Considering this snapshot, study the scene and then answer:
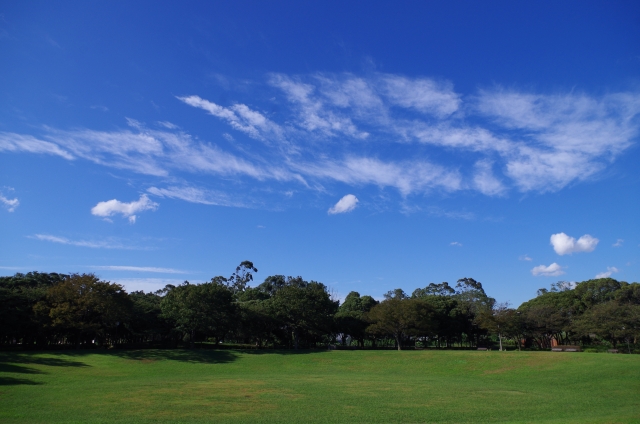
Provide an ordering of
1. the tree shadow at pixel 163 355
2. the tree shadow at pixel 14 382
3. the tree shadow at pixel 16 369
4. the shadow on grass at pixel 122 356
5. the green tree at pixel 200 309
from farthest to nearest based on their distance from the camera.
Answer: the green tree at pixel 200 309 → the tree shadow at pixel 163 355 → the shadow on grass at pixel 122 356 → the tree shadow at pixel 16 369 → the tree shadow at pixel 14 382

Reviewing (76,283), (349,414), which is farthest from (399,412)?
(76,283)

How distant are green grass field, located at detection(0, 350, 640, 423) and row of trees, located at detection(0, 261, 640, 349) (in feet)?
25.3

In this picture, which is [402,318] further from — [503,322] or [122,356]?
[122,356]

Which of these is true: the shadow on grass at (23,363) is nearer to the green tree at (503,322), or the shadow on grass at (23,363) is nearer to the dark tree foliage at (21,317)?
the dark tree foliage at (21,317)

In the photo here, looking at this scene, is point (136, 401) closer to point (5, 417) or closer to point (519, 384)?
point (5, 417)

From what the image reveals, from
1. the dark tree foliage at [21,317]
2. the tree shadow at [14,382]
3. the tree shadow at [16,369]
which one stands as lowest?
the tree shadow at [16,369]

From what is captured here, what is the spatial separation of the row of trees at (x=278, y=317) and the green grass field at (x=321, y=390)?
25.3 feet

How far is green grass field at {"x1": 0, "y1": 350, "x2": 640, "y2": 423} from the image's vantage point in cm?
1959

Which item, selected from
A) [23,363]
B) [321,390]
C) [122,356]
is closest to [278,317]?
[122,356]

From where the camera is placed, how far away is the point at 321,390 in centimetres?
2795

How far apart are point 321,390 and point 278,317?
37.6 m

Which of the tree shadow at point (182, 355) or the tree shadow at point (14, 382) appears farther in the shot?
the tree shadow at point (182, 355)

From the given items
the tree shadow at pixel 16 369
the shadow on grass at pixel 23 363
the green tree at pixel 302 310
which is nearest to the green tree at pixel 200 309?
the green tree at pixel 302 310

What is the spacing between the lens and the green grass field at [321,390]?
1959cm
